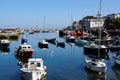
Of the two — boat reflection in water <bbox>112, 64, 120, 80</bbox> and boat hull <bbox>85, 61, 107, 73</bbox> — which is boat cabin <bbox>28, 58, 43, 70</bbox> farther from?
boat reflection in water <bbox>112, 64, 120, 80</bbox>

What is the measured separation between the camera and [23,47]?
54656 mm

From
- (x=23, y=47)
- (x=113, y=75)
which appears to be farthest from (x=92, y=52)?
(x=113, y=75)

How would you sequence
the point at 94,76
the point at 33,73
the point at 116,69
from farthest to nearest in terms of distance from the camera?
the point at 116,69 → the point at 94,76 → the point at 33,73

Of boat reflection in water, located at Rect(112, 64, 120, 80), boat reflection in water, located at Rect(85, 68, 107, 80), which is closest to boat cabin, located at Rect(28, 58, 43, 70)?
boat reflection in water, located at Rect(85, 68, 107, 80)

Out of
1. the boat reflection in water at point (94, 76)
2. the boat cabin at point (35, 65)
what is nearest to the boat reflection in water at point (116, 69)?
the boat reflection in water at point (94, 76)

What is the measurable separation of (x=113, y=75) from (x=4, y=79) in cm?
1284

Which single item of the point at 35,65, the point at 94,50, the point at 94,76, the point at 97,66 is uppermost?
the point at 35,65

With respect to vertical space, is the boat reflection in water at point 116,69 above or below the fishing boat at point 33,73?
below

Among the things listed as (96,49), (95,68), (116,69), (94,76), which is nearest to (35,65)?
(94,76)

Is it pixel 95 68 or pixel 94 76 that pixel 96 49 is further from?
pixel 94 76

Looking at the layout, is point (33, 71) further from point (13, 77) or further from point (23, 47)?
point (23, 47)

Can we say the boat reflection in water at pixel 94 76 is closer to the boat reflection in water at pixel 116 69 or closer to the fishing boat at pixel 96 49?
the boat reflection in water at pixel 116 69

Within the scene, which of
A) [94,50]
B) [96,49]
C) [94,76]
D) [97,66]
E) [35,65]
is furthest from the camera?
[94,50]

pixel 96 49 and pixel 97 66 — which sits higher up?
pixel 96 49
